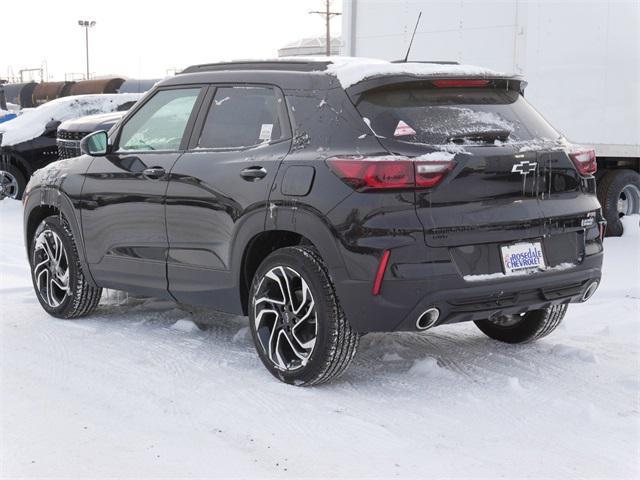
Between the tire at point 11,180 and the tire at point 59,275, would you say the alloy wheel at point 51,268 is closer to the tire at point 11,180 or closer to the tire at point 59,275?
the tire at point 59,275

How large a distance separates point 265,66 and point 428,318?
72.0 inches

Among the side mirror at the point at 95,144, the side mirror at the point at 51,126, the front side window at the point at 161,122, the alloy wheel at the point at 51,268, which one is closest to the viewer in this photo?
the front side window at the point at 161,122

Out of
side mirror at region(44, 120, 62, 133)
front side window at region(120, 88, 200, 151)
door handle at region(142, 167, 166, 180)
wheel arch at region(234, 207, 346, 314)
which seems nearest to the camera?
wheel arch at region(234, 207, 346, 314)

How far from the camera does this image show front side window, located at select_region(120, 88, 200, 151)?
5752 millimetres

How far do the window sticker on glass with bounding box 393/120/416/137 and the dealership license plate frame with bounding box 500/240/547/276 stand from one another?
725mm

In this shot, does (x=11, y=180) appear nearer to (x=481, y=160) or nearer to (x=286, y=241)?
(x=286, y=241)

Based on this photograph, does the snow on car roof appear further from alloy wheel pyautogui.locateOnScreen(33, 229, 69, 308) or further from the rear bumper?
alloy wheel pyautogui.locateOnScreen(33, 229, 69, 308)

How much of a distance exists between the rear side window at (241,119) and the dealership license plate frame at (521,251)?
1342 millimetres

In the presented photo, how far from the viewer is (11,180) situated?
14.8 meters

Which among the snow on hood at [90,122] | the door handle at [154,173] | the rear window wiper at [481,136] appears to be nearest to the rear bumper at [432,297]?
the rear window wiper at [481,136]

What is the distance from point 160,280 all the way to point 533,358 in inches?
90.3

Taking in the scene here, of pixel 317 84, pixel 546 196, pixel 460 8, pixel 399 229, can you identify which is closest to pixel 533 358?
pixel 546 196

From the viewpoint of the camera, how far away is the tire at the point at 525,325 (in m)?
5.73

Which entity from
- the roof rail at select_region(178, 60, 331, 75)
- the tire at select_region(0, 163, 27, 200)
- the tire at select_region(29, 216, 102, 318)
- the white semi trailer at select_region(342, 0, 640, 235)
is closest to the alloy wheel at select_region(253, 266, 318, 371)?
the roof rail at select_region(178, 60, 331, 75)
